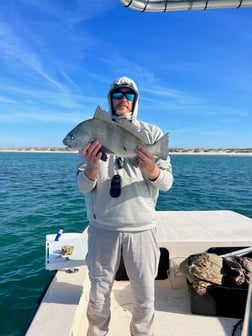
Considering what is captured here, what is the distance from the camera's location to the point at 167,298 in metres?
4.22

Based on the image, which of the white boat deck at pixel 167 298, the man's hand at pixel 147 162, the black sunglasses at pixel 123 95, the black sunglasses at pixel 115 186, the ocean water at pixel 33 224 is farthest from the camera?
the ocean water at pixel 33 224

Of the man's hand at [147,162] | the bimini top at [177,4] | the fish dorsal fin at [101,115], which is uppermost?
the bimini top at [177,4]

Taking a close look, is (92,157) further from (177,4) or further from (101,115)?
(177,4)

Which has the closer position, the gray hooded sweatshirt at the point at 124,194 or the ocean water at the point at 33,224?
the gray hooded sweatshirt at the point at 124,194

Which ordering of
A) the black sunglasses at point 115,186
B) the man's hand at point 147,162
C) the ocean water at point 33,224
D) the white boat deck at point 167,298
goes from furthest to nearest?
the ocean water at point 33,224 < the white boat deck at point 167,298 < the black sunglasses at point 115,186 < the man's hand at point 147,162

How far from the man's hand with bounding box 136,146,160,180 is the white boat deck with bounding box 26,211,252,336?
1512 millimetres

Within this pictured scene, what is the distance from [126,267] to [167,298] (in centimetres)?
188

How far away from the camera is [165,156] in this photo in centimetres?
262

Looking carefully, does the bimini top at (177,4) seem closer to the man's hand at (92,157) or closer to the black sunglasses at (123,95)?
the black sunglasses at (123,95)

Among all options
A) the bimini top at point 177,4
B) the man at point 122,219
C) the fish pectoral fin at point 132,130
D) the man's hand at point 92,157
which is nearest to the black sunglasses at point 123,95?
the man at point 122,219

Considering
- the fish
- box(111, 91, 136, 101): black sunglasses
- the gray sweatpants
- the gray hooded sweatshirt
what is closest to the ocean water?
the gray sweatpants

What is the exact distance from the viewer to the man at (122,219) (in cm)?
259

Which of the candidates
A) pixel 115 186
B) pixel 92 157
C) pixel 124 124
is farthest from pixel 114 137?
pixel 115 186

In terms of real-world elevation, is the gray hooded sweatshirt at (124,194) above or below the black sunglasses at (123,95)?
below
